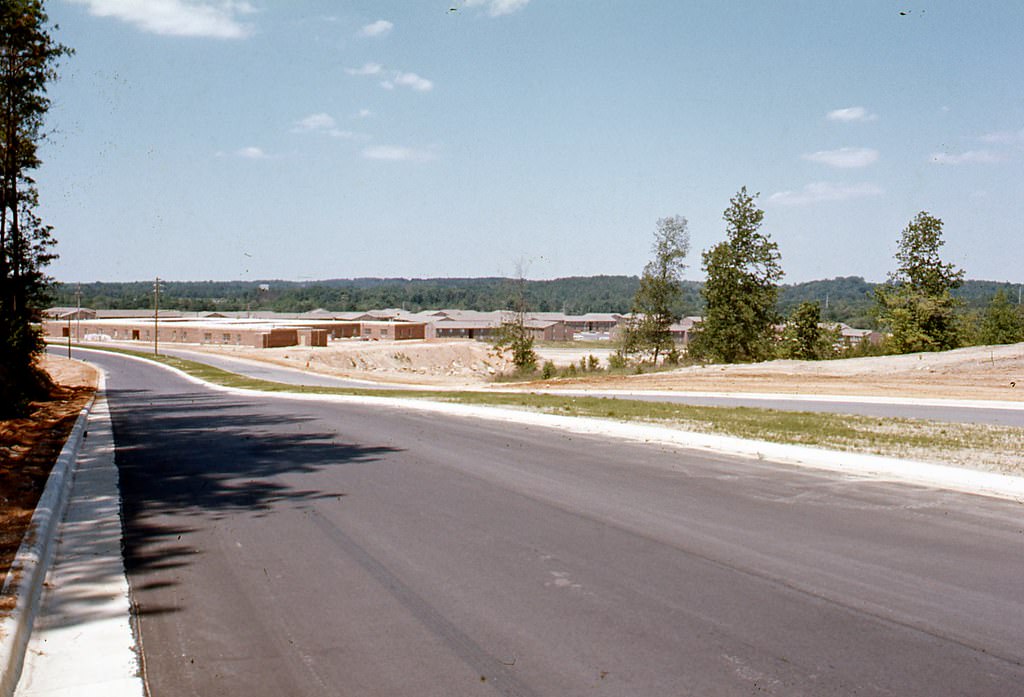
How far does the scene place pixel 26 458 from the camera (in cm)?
1199

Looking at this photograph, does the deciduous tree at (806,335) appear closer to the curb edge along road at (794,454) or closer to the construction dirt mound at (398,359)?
the construction dirt mound at (398,359)

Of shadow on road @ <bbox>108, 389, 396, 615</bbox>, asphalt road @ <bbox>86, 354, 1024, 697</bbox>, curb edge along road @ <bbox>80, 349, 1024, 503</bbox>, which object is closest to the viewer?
asphalt road @ <bbox>86, 354, 1024, 697</bbox>

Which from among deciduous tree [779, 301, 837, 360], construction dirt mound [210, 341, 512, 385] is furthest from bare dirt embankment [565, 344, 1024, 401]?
construction dirt mound [210, 341, 512, 385]

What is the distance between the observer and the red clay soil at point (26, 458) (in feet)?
25.0

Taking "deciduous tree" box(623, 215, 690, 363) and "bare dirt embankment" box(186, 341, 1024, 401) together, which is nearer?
"bare dirt embankment" box(186, 341, 1024, 401)

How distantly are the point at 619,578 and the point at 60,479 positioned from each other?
24.7 feet

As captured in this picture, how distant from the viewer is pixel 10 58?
21078mm

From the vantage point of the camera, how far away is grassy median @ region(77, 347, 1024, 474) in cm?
1255

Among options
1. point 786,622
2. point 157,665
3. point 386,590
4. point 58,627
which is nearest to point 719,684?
point 786,622

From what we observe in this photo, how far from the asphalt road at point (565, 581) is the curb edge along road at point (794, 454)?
1.69ft

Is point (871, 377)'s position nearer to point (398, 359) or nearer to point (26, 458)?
point (26, 458)

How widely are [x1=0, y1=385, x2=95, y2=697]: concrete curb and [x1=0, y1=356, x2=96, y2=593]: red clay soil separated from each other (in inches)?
4.2

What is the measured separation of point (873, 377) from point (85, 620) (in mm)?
31033

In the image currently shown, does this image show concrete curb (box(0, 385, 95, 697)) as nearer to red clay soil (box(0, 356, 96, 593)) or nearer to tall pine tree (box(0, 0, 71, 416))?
red clay soil (box(0, 356, 96, 593))
